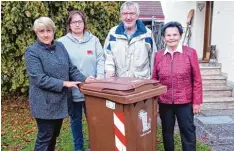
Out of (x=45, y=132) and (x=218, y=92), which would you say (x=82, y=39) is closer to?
(x=45, y=132)

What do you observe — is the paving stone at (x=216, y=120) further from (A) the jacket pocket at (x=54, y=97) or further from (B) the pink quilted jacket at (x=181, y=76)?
(A) the jacket pocket at (x=54, y=97)

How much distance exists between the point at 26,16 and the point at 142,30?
10.7 feet

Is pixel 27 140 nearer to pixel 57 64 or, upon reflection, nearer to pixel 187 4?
pixel 57 64

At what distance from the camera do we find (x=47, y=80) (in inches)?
123

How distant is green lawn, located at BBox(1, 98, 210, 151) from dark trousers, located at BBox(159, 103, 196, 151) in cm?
81

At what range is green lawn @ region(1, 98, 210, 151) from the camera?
15.4 ft

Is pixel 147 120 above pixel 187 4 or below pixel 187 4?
below

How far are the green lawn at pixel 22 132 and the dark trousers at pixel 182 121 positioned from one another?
81 centimetres

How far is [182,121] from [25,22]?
401 centimetres

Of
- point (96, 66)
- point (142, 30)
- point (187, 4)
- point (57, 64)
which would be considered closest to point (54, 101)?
point (57, 64)

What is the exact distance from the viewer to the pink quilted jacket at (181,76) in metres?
3.46

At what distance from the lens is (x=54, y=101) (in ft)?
10.8

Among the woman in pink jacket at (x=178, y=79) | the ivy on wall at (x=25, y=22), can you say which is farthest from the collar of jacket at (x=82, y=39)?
the ivy on wall at (x=25, y=22)

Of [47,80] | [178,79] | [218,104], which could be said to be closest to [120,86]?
[47,80]
